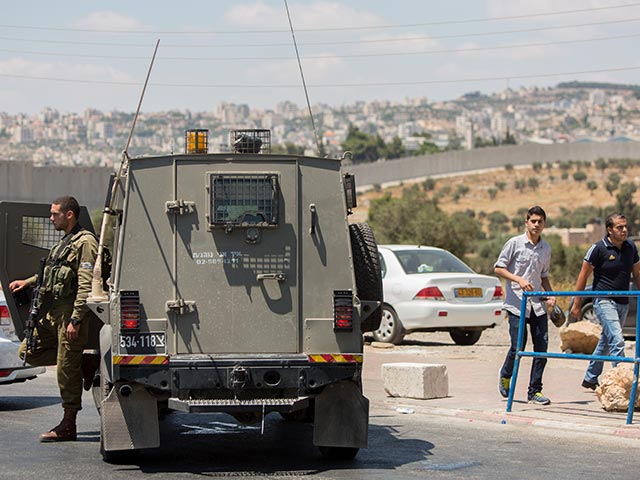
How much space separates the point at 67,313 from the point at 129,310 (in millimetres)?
1593

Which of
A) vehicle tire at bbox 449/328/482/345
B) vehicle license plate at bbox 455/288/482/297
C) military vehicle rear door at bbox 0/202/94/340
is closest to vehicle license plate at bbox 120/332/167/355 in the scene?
military vehicle rear door at bbox 0/202/94/340

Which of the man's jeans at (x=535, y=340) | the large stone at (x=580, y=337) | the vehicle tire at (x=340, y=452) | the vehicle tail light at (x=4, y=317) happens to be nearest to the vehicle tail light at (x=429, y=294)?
the large stone at (x=580, y=337)

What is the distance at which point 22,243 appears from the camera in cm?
1177

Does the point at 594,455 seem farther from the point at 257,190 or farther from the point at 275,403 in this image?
the point at 257,190

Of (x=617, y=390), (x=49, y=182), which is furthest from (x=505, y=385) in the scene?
(x=49, y=182)

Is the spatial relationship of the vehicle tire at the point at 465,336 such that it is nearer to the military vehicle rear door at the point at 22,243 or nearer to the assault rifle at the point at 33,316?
the military vehicle rear door at the point at 22,243

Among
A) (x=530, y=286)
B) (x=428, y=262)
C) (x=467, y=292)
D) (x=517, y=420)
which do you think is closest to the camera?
(x=517, y=420)

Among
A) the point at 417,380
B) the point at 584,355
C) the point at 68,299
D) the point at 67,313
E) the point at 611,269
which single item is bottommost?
the point at 417,380

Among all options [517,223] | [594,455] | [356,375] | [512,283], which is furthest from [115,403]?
[517,223]

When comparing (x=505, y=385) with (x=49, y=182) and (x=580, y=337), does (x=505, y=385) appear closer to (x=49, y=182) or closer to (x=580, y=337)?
(x=580, y=337)

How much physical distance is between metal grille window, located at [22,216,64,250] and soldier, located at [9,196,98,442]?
0.66 meters

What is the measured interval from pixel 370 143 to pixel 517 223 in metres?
99.7

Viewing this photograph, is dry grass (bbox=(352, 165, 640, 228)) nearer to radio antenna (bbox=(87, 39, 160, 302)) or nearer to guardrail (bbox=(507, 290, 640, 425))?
guardrail (bbox=(507, 290, 640, 425))

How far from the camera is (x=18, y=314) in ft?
38.7
